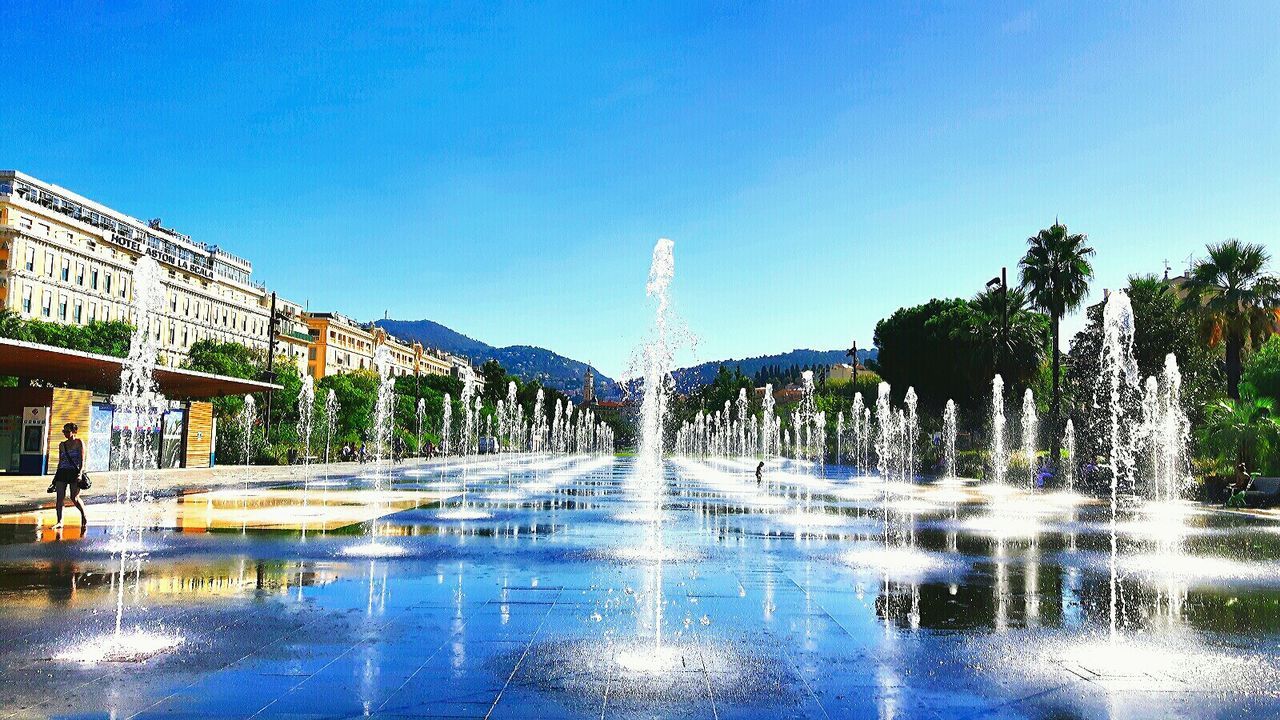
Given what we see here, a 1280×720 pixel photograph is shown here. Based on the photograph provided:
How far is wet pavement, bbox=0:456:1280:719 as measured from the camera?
5.56m

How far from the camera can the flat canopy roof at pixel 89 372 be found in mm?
25516

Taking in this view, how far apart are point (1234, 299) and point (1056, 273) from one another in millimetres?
6602

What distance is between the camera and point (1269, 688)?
239 inches

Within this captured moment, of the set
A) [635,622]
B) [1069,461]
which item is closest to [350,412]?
[1069,461]

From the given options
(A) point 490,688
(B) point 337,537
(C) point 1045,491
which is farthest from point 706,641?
(C) point 1045,491

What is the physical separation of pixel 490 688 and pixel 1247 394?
3153 centimetres

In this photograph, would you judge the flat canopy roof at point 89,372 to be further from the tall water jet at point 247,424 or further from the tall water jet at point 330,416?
the tall water jet at point 330,416

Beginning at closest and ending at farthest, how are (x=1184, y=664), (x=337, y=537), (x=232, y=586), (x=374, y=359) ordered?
(x=1184, y=664)
(x=232, y=586)
(x=337, y=537)
(x=374, y=359)

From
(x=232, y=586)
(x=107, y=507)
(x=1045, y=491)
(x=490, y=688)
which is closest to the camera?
(x=490, y=688)

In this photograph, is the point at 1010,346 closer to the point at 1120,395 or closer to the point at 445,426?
the point at 1120,395

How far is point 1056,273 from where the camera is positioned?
128 ft

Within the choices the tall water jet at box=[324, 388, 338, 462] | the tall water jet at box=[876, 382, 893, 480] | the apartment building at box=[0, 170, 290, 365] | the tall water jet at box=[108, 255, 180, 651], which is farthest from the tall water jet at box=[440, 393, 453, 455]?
the tall water jet at box=[876, 382, 893, 480]

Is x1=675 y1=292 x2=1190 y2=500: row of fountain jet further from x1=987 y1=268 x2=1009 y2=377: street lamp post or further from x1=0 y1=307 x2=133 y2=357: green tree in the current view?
x1=0 y1=307 x2=133 y2=357: green tree

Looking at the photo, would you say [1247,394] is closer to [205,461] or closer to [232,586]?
[232,586]
